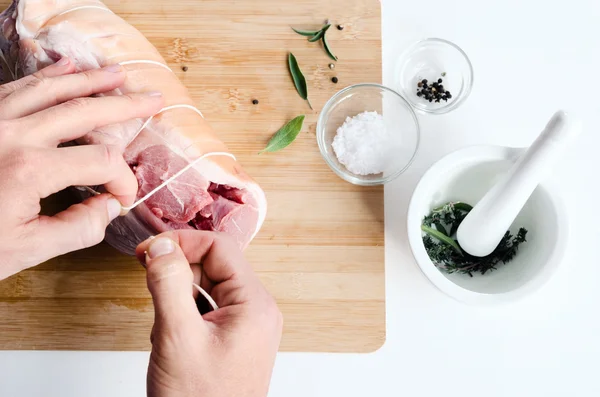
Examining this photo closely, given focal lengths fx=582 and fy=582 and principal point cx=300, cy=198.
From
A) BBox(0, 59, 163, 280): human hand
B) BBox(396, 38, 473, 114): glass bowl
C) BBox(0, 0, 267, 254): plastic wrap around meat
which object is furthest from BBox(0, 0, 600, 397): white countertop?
BBox(0, 59, 163, 280): human hand

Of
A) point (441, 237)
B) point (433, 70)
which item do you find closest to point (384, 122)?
point (433, 70)

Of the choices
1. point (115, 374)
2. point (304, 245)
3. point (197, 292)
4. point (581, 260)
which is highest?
point (197, 292)

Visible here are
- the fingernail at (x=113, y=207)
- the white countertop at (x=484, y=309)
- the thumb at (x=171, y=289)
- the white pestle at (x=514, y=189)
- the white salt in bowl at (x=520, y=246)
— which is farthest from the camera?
the white countertop at (x=484, y=309)

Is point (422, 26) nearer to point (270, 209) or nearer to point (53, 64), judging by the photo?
point (270, 209)

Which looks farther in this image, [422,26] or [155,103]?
[422,26]

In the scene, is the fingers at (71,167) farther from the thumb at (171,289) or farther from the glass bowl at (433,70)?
the glass bowl at (433,70)

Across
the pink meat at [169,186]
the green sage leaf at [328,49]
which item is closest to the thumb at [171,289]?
the pink meat at [169,186]

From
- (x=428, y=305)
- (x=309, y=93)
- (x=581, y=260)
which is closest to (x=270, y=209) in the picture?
(x=309, y=93)
